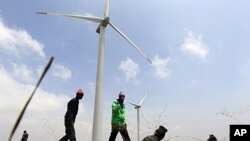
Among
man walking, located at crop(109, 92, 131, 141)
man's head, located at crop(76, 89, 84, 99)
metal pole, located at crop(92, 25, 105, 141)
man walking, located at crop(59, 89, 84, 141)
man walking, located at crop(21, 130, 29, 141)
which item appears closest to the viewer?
man's head, located at crop(76, 89, 84, 99)

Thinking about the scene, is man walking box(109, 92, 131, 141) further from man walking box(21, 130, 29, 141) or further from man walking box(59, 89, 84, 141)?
man walking box(21, 130, 29, 141)

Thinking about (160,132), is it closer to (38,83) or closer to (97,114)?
(97,114)

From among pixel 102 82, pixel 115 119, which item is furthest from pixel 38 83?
pixel 102 82

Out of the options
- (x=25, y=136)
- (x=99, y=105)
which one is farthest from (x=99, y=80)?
(x=25, y=136)

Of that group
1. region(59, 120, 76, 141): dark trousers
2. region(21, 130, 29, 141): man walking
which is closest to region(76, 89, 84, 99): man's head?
region(59, 120, 76, 141): dark trousers

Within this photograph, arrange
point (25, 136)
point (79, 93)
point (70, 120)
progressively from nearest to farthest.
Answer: point (79, 93), point (70, 120), point (25, 136)

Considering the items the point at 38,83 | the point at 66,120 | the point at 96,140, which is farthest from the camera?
the point at 96,140

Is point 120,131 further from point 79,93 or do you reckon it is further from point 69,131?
point 79,93

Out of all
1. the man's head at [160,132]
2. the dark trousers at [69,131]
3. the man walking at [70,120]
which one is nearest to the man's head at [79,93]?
the man walking at [70,120]

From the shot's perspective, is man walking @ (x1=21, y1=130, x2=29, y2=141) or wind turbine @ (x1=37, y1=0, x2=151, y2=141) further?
man walking @ (x1=21, y1=130, x2=29, y2=141)

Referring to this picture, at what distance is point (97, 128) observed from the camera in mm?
19094

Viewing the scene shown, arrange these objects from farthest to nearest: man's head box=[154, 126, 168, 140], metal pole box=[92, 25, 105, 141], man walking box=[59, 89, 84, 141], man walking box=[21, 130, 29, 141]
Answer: man walking box=[21, 130, 29, 141], metal pole box=[92, 25, 105, 141], man walking box=[59, 89, 84, 141], man's head box=[154, 126, 168, 140]

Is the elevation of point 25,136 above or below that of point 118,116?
above

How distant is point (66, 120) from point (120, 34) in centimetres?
1089
